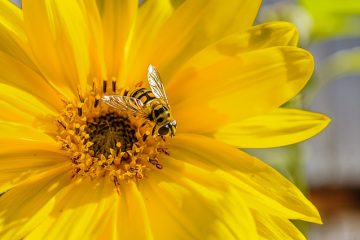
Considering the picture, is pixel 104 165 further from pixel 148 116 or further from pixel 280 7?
pixel 280 7

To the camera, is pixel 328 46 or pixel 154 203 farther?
pixel 328 46

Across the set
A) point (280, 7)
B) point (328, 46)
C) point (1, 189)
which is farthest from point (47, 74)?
point (328, 46)

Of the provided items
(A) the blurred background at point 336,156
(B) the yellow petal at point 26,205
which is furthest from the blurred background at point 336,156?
(B) the yellow petal at point 26,205

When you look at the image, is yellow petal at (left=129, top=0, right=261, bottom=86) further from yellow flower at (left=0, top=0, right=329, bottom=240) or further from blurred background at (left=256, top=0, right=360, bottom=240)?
blurred background at (left=256, top=0, right=360, bottom=240)

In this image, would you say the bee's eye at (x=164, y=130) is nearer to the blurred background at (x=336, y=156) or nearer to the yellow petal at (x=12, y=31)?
the yellow petal at (x=12, y=31)

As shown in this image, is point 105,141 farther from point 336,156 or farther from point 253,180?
point 336,156

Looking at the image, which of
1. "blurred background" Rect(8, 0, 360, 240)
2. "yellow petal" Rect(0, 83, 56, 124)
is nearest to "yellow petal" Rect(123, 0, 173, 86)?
"yellow petal" Rect(0, 83, 56, 124)

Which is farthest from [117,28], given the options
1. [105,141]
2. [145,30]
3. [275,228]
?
[275,228]

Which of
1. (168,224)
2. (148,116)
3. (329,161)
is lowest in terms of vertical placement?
(329,161)
